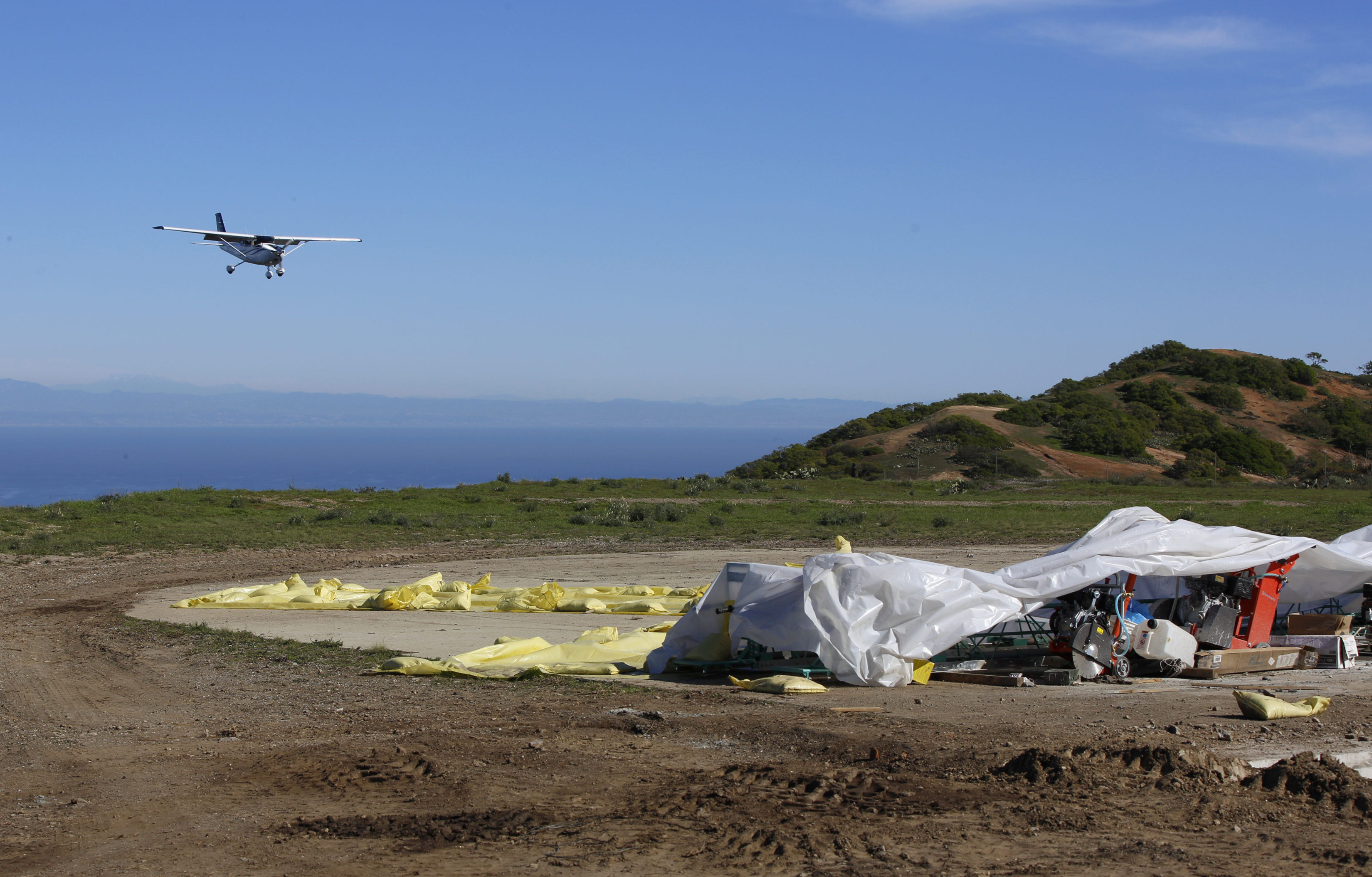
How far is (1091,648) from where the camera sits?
10.3 metres

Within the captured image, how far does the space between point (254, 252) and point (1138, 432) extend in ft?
158

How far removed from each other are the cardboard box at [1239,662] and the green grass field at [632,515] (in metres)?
14.9

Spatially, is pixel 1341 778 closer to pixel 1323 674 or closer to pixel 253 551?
pixel 1323 674

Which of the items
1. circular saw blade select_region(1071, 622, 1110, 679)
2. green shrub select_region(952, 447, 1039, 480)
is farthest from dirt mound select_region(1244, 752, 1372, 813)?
green shrub select_region(952, 447, 1039, 480)

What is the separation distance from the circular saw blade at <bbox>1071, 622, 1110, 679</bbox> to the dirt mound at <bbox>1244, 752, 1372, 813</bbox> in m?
3.30

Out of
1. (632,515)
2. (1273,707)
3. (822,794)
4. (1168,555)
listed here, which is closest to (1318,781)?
(1273,707)

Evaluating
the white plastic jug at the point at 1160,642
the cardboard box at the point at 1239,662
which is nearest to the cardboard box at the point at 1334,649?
the cardboard box at the point at 1239,662

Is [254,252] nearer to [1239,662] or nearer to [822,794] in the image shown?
[1239,662]

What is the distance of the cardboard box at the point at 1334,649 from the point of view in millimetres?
11188

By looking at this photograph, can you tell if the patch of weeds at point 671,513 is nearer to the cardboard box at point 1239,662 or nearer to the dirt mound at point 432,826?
the cardboard box at point 1239,662

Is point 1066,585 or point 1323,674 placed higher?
point 1066,585

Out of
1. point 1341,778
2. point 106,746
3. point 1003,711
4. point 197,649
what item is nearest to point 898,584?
point 1003,711

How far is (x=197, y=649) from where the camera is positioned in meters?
13.6

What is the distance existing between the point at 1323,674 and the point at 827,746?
5.92 meters
